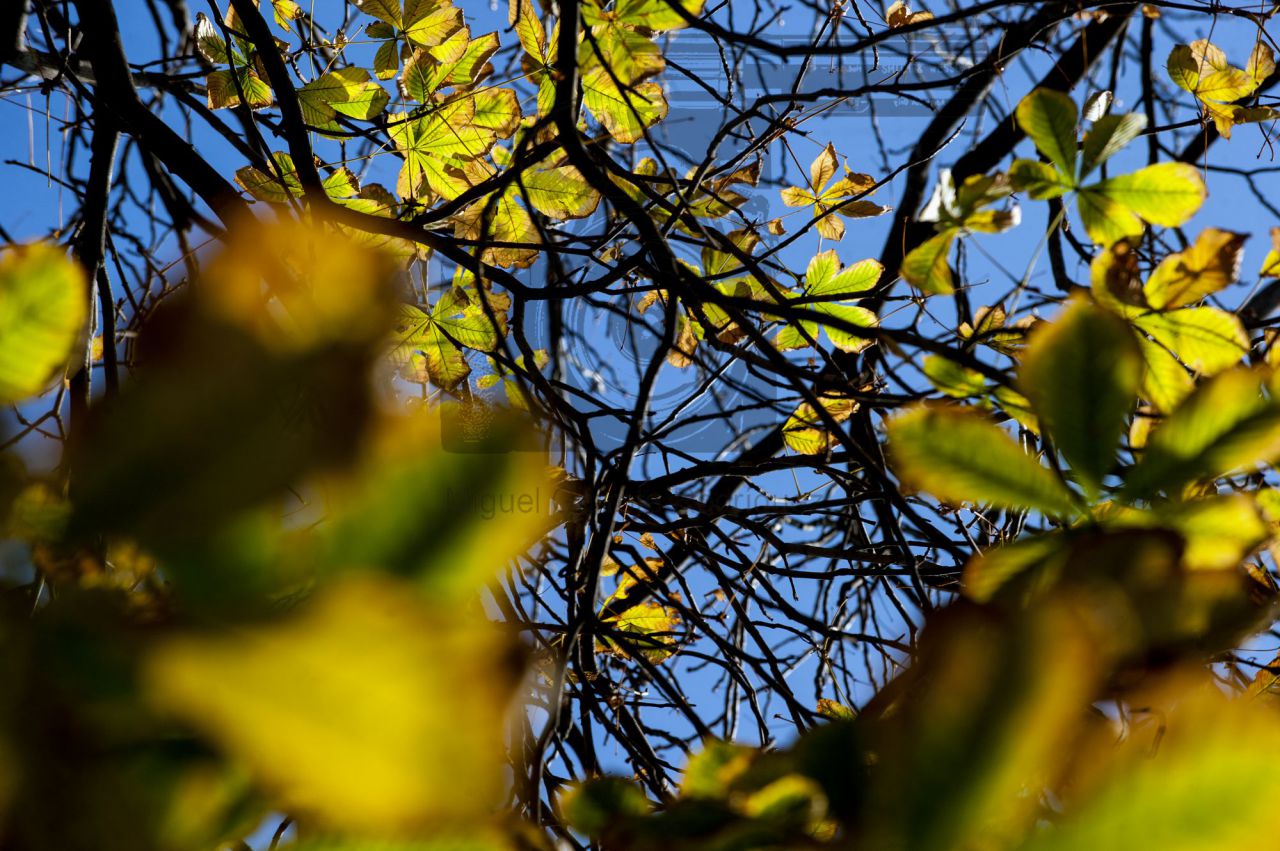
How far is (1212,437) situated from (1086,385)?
49 mm

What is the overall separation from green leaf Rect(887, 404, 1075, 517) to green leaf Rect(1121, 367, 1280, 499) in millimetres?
28

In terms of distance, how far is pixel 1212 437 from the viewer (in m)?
0.28

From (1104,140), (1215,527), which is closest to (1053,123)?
(1104,140)

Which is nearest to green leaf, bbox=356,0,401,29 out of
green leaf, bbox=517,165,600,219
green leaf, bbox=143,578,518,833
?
green leaf, bbox=517,165,600,219

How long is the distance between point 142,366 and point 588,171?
66 cm

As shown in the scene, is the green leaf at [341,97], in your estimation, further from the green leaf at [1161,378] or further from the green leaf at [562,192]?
the green leaf at [1161,378]

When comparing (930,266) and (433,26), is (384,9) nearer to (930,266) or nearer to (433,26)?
(433,26)

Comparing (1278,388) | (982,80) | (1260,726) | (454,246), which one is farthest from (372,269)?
(982,80)

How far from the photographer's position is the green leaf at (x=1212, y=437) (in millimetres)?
275

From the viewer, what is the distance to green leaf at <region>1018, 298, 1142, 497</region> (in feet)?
0.86

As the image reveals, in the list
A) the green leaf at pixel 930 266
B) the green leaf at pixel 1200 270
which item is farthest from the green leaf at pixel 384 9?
the green leaf at pixel 1200 270

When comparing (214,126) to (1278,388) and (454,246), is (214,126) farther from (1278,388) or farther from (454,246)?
(1278,388)

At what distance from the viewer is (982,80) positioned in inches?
63.3

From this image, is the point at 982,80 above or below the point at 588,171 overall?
above
